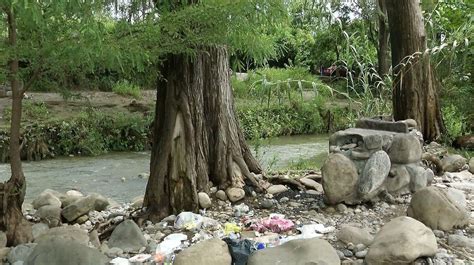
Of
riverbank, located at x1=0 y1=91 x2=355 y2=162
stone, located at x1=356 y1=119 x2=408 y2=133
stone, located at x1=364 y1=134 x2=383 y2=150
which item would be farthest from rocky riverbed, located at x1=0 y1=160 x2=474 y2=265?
riverbank, located at x1=0 y1=91 x2=355 y2=162

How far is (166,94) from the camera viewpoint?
4172 mm

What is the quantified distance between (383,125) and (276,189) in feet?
3.13

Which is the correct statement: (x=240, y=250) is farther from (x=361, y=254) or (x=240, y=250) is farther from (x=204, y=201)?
(x=204, y=201)

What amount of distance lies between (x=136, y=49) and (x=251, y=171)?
1.90m

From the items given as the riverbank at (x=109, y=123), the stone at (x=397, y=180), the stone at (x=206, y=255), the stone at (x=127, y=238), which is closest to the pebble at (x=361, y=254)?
the stone at (x=206, y=255)

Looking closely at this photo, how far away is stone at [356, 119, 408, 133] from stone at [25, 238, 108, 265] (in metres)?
2.32

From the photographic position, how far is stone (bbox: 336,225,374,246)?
3.26 meters

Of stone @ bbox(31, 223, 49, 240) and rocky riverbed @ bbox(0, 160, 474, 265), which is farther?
stone @ bbox(31, 223, 49, 240)

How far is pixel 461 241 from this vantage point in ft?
10.7

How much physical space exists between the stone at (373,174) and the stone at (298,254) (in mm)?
945

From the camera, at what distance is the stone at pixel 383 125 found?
427cm

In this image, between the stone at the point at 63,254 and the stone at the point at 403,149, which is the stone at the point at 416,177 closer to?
the stone at the point at 403,149

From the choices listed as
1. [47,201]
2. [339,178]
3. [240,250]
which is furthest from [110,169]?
[240,250]

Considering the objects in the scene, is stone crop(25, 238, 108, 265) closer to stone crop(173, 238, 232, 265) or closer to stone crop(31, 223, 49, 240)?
stone crop(173, 238, 232, 265)
